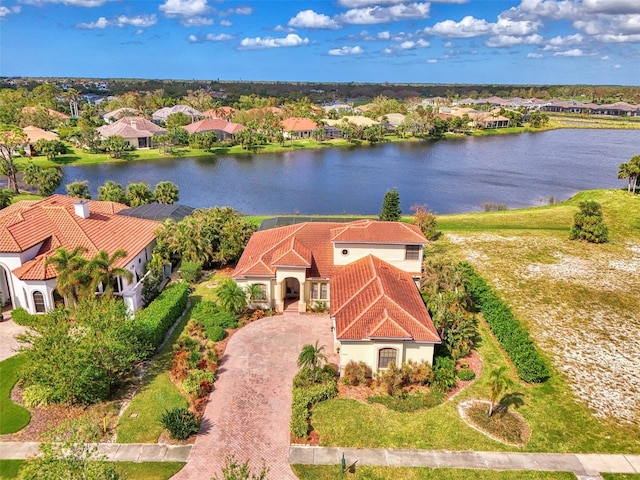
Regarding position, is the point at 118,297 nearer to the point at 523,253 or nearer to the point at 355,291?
the point at 355,291

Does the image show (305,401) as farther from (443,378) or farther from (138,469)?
(138,469)

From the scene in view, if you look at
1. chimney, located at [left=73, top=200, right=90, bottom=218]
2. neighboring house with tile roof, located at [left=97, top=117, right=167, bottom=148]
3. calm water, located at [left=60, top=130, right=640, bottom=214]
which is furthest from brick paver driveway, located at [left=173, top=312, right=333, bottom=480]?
neighboring house with tile roof, located at [left=97, top=117, right=167, bottom=148]

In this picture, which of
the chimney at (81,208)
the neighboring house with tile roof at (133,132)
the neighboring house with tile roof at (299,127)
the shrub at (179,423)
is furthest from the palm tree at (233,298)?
the neighboring house with tile roof at (299,127)

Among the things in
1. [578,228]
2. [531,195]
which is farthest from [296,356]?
[531,195]

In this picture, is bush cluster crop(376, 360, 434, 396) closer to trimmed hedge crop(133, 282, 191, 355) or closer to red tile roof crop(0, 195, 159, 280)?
trimmed hedge crop(133, 282, 191, 355)

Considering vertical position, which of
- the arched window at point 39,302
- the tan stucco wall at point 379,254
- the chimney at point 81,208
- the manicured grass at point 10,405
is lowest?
the manicured grass at point 10,405

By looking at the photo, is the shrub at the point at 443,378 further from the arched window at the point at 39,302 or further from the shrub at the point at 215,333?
the arched window at the point at 39,302

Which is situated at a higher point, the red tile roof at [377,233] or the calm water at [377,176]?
the red tile roof at [377,233]

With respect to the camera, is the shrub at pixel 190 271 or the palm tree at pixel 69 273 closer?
the palm tree at pixel 69 273
